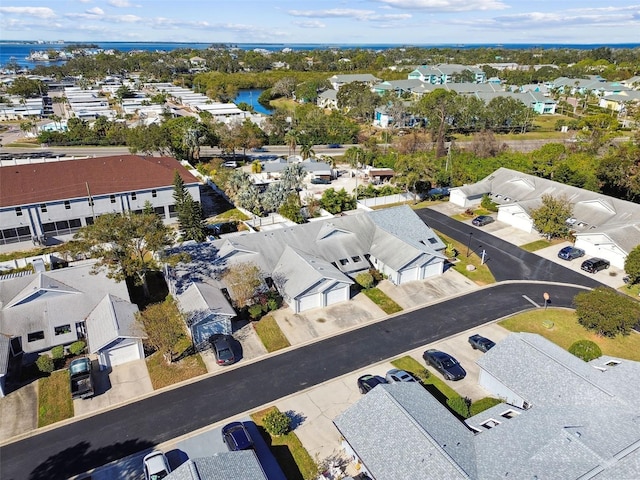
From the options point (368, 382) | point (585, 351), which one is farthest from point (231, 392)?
point (585, 351)

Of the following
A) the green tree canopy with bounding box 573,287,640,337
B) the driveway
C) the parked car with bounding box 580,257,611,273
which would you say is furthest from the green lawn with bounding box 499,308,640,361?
the driveway

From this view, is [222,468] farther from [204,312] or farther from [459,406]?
[204,312]

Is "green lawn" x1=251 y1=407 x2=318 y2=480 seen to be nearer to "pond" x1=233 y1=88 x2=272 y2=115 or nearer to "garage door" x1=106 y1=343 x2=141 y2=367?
"garage door" x1=106 y1=343 x2=141 y2=367

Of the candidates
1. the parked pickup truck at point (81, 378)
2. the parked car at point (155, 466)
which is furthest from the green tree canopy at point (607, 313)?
the parked pickup truck at point (81, 378)

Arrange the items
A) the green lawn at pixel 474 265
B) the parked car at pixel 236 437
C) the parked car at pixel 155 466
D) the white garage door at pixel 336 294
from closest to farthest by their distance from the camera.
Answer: the parked car at pixel 155 466
the parked car at pixel 236 437
the white garage door at pixel 336 294
the green lawn at pixel 474 265

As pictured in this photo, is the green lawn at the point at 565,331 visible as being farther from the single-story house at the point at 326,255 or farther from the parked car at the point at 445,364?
the single-story house at the point at 326,255

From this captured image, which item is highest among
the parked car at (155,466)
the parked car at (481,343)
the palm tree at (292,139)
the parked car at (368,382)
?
the palm tree at (292,139)

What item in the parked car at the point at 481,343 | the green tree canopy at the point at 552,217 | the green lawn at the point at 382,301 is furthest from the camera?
the green tree canopy at the point at 552,217
